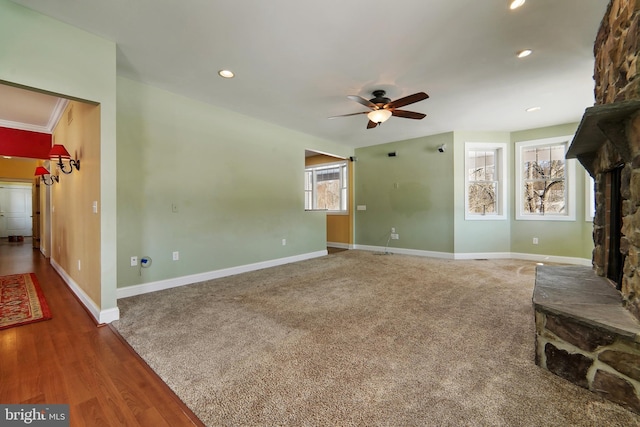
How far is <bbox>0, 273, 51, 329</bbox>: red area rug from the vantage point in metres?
2.52

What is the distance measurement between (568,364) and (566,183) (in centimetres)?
476

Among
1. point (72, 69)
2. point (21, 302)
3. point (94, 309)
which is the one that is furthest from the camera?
point (21, 302)

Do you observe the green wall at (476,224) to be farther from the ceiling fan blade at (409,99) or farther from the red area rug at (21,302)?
the red area rug at (21,302)

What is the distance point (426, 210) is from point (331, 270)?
107 inches

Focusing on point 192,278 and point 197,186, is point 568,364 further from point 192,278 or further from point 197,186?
point 197,186

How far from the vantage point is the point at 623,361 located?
4.74 feet

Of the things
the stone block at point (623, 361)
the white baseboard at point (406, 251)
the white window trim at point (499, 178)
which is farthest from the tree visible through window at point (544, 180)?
the stone block at point (623, 361)

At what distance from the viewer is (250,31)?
2.35 meters

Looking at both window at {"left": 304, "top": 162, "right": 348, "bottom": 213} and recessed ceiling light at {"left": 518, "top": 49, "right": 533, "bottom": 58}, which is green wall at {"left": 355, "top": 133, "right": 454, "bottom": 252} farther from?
recessed ceiling light at {"left": 518, "top": 49, "right": 533, "bottom": 58}

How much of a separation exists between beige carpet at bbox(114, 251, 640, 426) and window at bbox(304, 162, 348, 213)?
387 cm

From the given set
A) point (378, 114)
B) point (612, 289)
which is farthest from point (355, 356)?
point (378, 114)

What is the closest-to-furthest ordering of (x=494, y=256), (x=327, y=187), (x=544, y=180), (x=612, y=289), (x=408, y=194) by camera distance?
(x=612, y=289), (x=544, y=180), (x=494, y=256), (x=408, y=194), (x=327, y=187)

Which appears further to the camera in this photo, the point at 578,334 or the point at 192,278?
the point at 192,278

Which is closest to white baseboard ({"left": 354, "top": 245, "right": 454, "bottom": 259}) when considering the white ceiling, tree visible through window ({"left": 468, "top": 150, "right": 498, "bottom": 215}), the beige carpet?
tree visible through window ({"left": 468, "top": 150, "right": 498, "bottom": 215})
